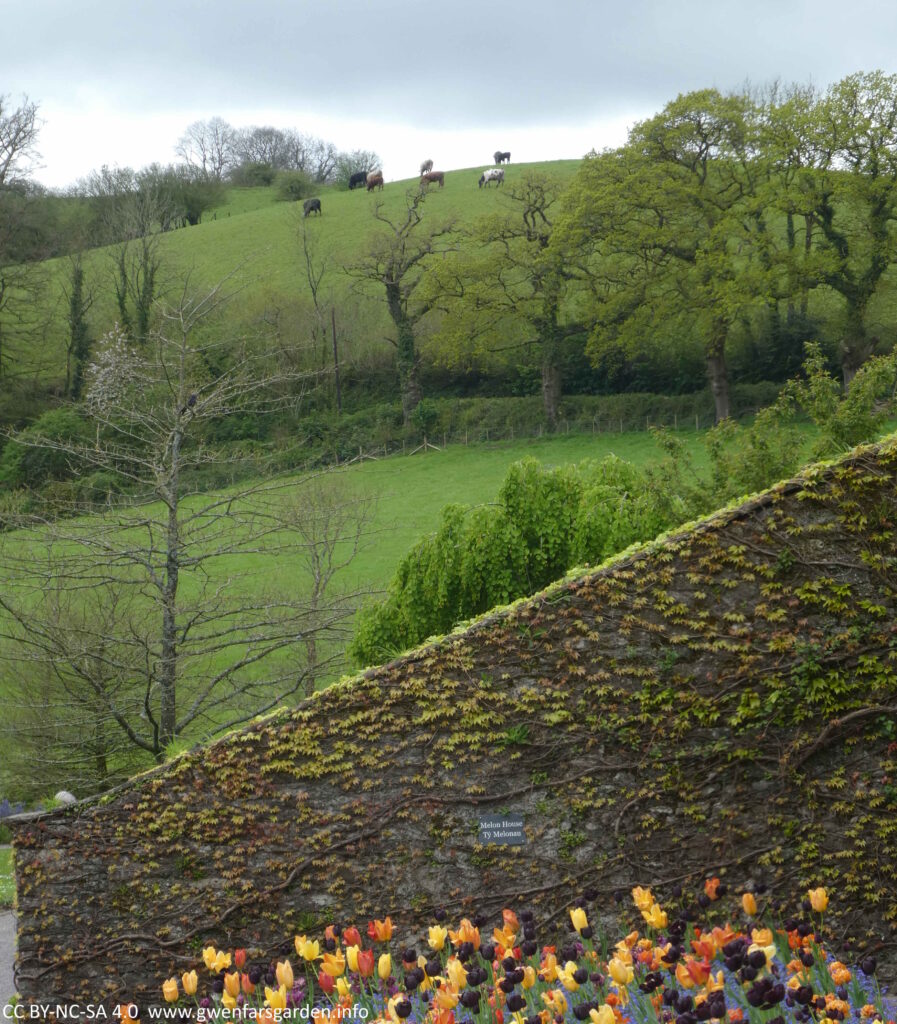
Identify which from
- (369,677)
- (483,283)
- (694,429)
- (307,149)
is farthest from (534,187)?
(307,149)

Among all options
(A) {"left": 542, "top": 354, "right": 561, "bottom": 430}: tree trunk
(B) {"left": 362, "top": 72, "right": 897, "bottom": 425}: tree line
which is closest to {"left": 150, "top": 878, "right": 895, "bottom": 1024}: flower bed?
(B) {"left": 362, "top": 72, "right": 897, "bottom": 425}: tree line

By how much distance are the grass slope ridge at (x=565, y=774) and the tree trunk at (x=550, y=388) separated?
36521 mm

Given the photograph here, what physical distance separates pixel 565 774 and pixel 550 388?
3743 centimetres

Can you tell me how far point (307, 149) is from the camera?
9231 centimetres

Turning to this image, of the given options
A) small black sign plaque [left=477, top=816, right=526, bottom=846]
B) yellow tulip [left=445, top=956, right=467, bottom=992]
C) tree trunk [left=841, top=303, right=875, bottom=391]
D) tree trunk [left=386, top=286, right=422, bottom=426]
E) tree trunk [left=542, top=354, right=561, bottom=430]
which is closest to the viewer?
yellow tulip [left=445, top=956, right=467, bottom=992]

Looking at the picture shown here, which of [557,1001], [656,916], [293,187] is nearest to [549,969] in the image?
[557,1001]

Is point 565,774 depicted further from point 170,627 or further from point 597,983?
point 170,627

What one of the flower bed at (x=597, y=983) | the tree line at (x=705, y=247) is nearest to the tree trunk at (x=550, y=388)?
the tree line at (x=705, y=247)

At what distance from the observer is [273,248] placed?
49.2 metres

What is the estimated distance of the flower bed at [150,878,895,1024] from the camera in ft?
13.4

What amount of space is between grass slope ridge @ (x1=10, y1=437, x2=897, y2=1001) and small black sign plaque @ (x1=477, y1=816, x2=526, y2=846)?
0.23ft

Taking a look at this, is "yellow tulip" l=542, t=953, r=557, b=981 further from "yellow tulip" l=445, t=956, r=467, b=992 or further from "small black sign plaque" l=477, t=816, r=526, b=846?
"small black sign plaque" l=477, t=816, r=526, b=846

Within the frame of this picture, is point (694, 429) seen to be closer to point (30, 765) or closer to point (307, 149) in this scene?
point (30, 765)

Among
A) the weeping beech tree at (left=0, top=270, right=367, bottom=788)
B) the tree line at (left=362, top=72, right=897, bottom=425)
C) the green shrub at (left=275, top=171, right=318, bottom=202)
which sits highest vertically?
the green shrub at (left=275, top=171, right=318, bottom=202)
